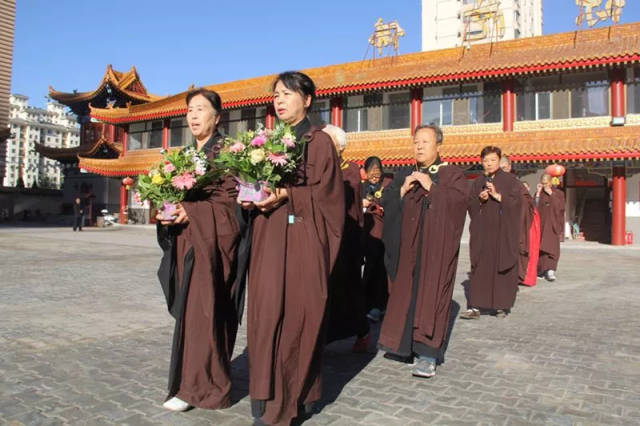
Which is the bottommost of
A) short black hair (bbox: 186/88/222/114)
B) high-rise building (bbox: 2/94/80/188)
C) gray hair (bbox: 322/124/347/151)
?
gray hair (bbox: 322/124/347/151)

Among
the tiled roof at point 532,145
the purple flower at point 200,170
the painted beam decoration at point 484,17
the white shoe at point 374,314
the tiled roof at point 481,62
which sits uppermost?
the painted beam decoration at point 484,17

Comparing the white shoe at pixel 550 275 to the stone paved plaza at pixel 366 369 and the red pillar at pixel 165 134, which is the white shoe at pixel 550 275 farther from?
the red pillar at pixel 165 134

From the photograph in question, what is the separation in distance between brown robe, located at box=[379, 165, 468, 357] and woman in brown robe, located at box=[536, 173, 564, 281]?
6.34m

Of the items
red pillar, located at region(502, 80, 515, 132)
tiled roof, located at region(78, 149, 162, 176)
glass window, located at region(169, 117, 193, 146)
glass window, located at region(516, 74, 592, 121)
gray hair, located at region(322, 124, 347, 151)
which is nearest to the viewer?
gray hair, located at region(322, 124, 347, 151)

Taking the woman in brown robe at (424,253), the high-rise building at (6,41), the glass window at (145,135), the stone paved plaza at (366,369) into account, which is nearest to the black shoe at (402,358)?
the stone paved plaza at (366,369)

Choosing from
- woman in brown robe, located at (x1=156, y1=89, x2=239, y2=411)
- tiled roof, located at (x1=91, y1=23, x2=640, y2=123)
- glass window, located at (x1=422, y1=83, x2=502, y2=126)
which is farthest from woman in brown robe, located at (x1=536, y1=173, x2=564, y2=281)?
glass window, located at (x1=422, y1=83, x2=502, y2=126)

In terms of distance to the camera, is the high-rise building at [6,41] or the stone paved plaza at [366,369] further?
the high-rise building at [6,41]

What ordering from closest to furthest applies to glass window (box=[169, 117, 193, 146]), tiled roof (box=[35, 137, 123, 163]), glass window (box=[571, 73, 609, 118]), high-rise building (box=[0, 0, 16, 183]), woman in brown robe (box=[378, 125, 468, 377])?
woman in brown robe (box=[378, 125, 468, 377]), glass window (box=[571, 73, 609, 118]), high-rise building (box=[0, 0, 16, 183]), glass window (box=[169, 117, 193, 146]), tiled roof (box=[35, 137, 123, 163])

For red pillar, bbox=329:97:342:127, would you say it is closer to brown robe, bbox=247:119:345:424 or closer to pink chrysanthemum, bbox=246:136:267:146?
brown robe, bbox=247:119:345:424

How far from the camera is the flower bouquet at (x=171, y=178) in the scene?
2.88m

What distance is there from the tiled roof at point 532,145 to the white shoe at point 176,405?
15.5 m

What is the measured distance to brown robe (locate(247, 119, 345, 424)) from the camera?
2.71m

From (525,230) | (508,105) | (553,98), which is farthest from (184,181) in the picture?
(553,98)

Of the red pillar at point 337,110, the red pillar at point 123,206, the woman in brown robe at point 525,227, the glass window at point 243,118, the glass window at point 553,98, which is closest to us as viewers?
the woman in brown robe at point 525,227
